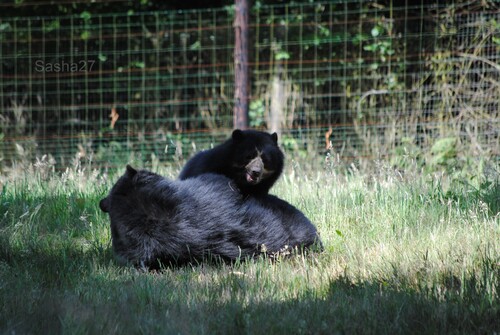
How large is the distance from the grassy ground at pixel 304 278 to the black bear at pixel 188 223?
15 centimetres

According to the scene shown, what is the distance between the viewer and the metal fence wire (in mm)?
11523

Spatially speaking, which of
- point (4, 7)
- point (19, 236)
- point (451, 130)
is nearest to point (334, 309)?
point (19, 236)

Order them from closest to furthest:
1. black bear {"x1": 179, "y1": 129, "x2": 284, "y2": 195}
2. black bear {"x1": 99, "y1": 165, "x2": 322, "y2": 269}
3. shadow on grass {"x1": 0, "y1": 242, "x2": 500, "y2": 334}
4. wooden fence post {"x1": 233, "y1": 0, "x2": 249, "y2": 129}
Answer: shadow on grass {"x1": 0, "y1": 242, "x2": 500, "y2": 334}, black bear {"x1": 99, "y1": 165, "x2": 322, "y2": 269}, black bear {"x1": 179, "y1": 129, "x2": 284, "y2": 195}, wooden fence post {"x1": 233, "y1": 0, "x2": 249, "y2": 129}

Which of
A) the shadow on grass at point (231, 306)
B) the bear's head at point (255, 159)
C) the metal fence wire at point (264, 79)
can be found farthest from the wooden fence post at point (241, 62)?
the shadow on grass at point (231, 306)

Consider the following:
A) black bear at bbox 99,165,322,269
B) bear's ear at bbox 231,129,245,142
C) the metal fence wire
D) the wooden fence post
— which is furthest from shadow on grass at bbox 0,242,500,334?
the metal fence wire

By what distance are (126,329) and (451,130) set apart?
791 cm

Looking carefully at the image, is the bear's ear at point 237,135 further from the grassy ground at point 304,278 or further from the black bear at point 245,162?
the grassy ground at point 304,278

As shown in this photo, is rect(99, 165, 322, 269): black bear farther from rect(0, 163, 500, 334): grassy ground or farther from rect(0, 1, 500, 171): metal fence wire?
rect(0, 1, 500, 171): metal fence wire

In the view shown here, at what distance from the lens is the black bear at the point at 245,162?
6.37 metres

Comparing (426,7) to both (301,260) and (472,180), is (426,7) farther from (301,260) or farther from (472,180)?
(301,260)

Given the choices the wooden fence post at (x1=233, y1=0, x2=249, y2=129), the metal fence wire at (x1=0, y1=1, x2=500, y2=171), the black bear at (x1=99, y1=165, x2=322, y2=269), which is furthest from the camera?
the metal fence wire at (x1=0, y1=1, x2=500, y2=171)

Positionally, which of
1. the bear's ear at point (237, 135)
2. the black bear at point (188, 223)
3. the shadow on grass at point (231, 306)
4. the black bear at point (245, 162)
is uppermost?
the bear's ear at point (237, 135)

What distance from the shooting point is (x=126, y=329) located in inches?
152

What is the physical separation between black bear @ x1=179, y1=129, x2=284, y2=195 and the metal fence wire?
169 inches
